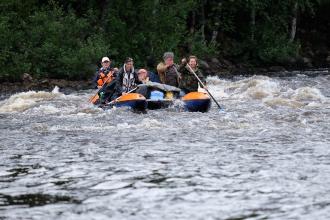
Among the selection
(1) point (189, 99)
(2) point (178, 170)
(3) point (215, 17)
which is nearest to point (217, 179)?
(2) point (178, 170)

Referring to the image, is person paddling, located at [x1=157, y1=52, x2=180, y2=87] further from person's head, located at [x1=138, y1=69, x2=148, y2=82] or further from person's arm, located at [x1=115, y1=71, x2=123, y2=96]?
person's arm, located at [x1=115, y1=71, x2=123, y2=96]

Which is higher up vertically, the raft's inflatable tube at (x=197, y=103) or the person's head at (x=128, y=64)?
the person's head at (x=128, y=64)

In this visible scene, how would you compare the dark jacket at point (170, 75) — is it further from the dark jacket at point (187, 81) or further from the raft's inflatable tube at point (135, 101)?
the raft's inflatable tube at point (135, 101)

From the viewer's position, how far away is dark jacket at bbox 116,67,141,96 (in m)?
18.1

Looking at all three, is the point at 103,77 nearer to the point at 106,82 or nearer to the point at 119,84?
the point at 106,82

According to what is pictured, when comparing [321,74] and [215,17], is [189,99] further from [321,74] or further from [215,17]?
[215,17]

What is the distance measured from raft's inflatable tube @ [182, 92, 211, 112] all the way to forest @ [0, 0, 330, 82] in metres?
12.0

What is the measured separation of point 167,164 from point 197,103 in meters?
7.05

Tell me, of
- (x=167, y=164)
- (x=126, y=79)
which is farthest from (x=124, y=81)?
(x=167, y=164)

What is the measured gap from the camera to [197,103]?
1647 centimetres

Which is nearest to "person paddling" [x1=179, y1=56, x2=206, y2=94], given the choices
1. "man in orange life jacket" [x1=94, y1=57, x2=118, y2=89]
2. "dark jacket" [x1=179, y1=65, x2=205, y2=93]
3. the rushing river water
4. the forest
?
"dark jacket" [x1=179, y1=65, x2=205, y2=93]

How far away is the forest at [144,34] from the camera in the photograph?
2803cm

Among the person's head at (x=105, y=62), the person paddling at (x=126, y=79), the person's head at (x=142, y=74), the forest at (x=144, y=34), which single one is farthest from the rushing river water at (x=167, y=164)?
the forest at (x=144, y=34)

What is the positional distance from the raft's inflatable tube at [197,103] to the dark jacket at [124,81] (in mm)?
2089
